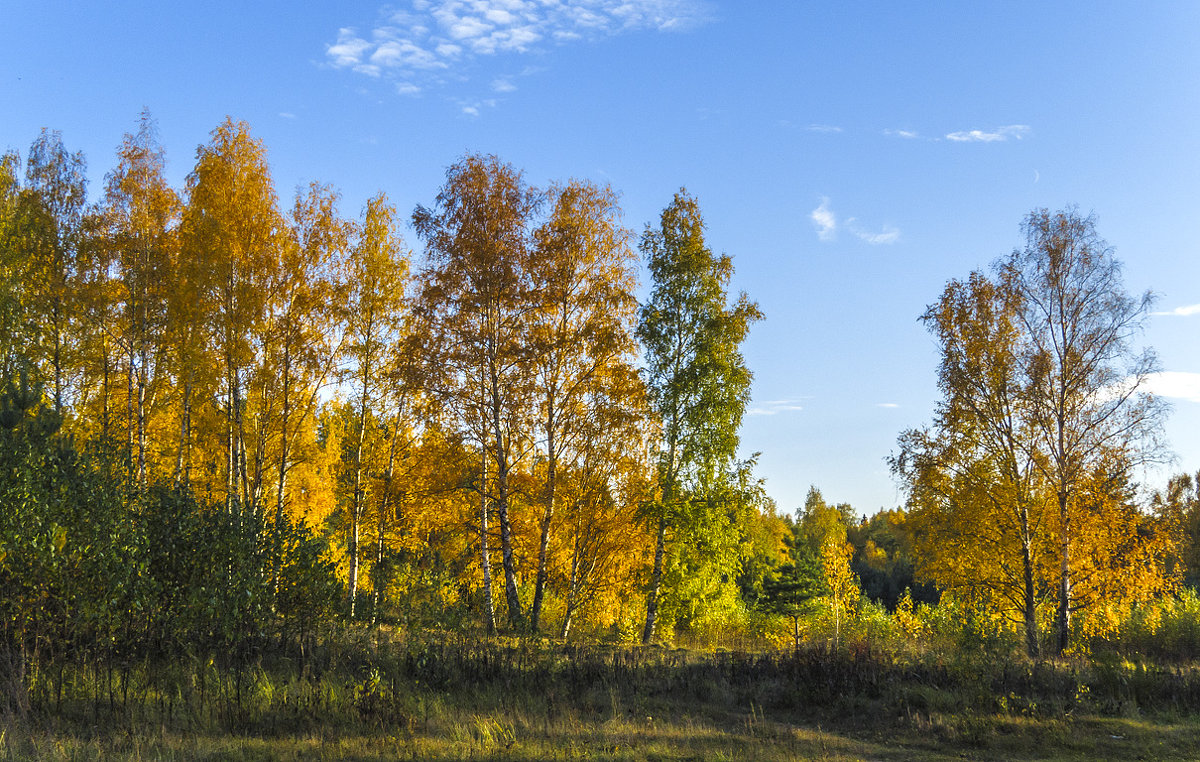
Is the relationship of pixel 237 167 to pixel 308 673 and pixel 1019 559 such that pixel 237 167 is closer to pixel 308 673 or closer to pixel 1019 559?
pixel 308 673

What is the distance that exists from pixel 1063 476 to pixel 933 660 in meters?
8.49

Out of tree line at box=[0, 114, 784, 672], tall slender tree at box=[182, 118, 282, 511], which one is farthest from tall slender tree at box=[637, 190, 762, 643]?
tall slender tree at box=[182, 118, 282, 511]

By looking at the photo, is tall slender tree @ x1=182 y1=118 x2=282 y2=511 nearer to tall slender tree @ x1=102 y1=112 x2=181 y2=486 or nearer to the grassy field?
tall slender tree @ x1=102 y1=112 x2=181 y2=486

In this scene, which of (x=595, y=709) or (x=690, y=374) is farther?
(x=690, y=374)

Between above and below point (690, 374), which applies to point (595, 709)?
below

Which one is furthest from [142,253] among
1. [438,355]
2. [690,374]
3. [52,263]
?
[690,374]

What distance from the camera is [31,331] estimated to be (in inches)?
802

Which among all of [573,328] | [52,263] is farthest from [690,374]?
[52,263]

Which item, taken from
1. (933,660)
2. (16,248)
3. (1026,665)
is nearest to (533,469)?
(933,660)

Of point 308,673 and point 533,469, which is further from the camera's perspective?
point 533,469

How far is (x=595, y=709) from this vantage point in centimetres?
1183

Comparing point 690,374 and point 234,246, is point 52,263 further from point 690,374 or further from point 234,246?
point 690,374

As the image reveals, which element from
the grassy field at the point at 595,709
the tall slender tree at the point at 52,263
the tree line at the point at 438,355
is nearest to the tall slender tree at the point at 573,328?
the tree line at the point at 438,355

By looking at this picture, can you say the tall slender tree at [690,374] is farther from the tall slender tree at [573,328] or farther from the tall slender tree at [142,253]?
the tall slender tree at [142,253]
